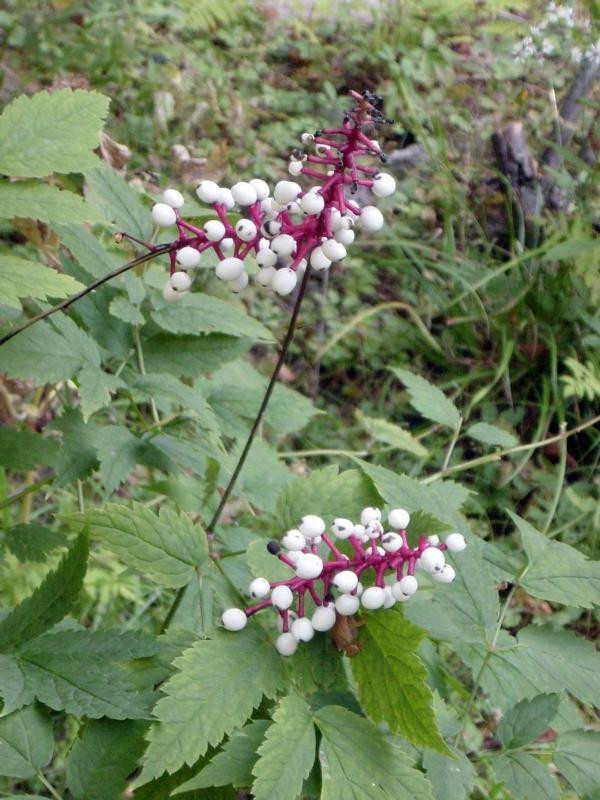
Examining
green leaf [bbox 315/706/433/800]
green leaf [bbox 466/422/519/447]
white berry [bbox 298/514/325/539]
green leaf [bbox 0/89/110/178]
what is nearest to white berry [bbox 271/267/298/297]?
white berry [bbox 298/514/325/539]

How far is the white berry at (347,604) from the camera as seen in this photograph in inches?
33.0

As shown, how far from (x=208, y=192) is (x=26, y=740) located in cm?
68

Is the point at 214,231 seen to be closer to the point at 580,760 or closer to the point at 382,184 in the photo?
the point at 382,184

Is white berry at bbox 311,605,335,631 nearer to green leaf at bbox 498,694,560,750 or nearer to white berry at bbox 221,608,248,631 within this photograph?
white berry at bbox 221,608,248,631

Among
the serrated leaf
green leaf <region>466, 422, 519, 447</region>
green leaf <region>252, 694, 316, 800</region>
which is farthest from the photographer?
green leaf <region>466, 422, 519, 447</region>

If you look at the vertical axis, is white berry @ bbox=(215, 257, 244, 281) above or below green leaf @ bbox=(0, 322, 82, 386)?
above

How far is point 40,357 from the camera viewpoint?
117 centimetres

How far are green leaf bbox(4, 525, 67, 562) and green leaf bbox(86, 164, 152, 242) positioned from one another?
1.86 ft

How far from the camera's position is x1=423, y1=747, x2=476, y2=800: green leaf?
36.1 inches

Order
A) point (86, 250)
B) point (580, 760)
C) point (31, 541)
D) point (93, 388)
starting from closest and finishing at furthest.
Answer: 1. point (580, 760)
2. point (93, 388)
3. point (86, 250)
4. point (31, 541)

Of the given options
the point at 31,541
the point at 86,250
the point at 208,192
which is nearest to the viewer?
the point at 208,192

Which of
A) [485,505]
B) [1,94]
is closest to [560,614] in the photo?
[485,505]

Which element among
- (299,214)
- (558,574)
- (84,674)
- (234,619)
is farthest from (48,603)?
(558,574)

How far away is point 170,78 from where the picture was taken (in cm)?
352
